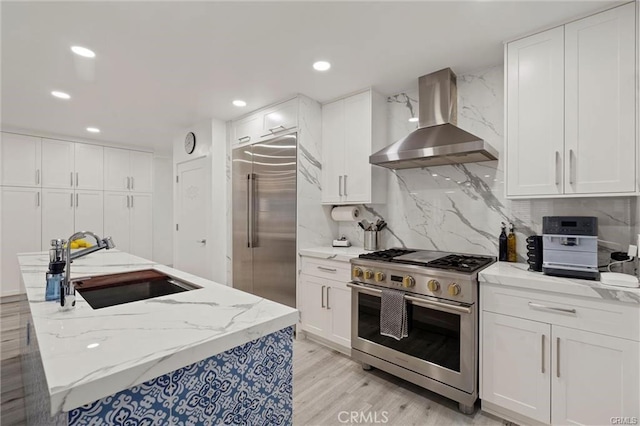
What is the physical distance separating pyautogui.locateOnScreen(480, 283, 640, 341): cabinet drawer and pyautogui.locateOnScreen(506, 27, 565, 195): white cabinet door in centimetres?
69

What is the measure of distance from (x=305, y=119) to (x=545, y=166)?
2.13 m

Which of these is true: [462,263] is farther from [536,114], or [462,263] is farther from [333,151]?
[333,151]

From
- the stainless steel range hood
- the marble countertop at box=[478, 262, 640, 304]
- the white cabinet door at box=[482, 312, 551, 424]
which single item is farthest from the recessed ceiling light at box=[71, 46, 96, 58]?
the white cabinet door at box=[482, 312, 551, 424]

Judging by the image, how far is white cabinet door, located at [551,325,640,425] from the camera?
150cm

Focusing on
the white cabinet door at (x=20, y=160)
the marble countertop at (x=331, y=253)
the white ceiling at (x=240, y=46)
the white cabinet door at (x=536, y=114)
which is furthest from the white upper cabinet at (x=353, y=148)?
the white cabinet door at (x=20, y=160)

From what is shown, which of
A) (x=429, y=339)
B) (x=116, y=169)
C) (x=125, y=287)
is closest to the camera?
(x=125, y=287)

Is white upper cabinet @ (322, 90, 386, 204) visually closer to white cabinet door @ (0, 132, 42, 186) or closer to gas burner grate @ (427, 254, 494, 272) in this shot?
gas burner grate @ (427, 254, 494, 272)

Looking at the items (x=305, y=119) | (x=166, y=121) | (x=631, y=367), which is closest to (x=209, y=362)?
(x=631, y=367)

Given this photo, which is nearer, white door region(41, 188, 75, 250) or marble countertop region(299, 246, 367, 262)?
marble countertop region(299, 246, 367, 262)

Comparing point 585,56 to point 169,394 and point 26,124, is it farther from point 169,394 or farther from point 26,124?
point 26,124

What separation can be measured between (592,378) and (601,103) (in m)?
1.55

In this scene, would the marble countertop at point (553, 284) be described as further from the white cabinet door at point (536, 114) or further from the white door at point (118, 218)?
the white door at point (118, 218)

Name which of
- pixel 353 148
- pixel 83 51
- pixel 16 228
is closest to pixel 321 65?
pixel 353 148

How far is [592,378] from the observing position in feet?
5.20
